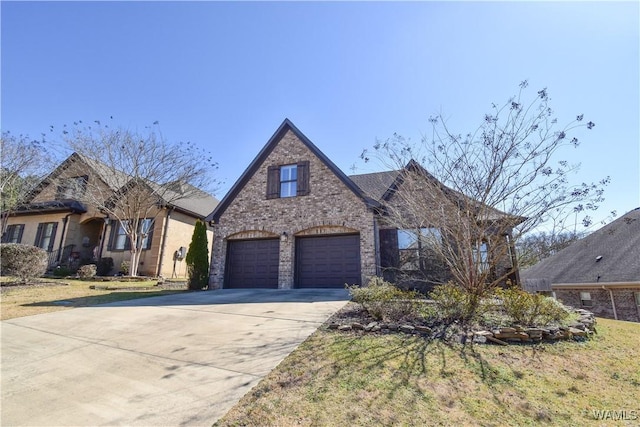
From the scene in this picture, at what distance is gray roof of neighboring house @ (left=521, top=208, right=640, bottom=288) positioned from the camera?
1685cm

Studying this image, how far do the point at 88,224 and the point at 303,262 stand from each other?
16791 mm

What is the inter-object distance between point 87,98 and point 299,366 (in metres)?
16.7

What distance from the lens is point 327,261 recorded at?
13.5 meters

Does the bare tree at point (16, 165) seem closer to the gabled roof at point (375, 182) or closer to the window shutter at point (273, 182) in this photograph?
the window shutter at point (273, 182)

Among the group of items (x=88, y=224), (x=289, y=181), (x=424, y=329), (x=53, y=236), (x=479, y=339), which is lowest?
(x=479, y=339)

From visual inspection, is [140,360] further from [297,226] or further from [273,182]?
[273,182]

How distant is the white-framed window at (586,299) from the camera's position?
61.0 ft

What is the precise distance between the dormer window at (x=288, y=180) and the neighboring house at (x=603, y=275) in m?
15.4

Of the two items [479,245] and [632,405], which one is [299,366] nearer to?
[632,405]

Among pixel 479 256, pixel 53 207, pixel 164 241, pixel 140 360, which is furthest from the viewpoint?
pixel 53 207

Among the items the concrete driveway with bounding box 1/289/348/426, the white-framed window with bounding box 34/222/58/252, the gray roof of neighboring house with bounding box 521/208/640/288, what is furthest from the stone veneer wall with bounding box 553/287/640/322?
the white-framed window with bounding box 34/222/58/252

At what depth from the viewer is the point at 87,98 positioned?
14.6 metres

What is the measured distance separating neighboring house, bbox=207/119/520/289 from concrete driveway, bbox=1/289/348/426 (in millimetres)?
5204

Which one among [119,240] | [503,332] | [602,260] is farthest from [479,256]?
[119,240]
